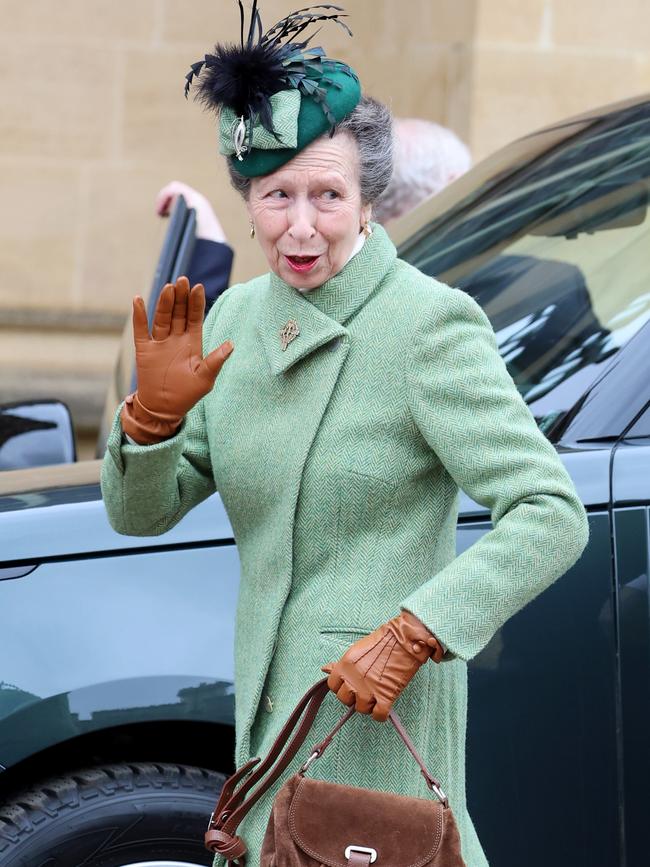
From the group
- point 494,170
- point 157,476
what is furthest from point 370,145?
point 494,170

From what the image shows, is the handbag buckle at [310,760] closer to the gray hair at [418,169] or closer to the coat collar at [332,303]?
the coat collar at [332,303]

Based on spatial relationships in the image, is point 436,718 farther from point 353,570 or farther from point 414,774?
point 353,570

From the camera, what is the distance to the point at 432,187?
4.68m

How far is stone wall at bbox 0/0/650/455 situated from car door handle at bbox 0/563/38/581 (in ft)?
15.0

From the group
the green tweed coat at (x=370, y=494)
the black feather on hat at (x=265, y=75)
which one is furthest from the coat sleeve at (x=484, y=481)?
the black feather on hat at (x=265, y=75)

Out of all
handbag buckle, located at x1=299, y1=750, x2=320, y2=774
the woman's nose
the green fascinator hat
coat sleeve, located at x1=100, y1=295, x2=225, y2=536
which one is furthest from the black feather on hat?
handbag buckle, located at x1=299, y1=750, x2=320, y2=774

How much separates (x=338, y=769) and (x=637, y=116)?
6.53 ft

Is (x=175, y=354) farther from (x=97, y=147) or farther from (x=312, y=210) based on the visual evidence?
(x=97, y=147)

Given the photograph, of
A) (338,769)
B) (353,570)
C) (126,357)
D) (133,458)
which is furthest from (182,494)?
(126,357)

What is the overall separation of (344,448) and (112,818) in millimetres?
922

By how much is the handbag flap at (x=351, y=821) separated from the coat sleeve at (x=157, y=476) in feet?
1.44

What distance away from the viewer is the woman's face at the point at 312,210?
6.56 feet

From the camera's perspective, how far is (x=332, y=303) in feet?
6.73

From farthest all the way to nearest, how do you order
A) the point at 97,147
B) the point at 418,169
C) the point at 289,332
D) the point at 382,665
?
the point at 97,147 < the point at 418,169 < the point at 289,332 < the point at 382,665
